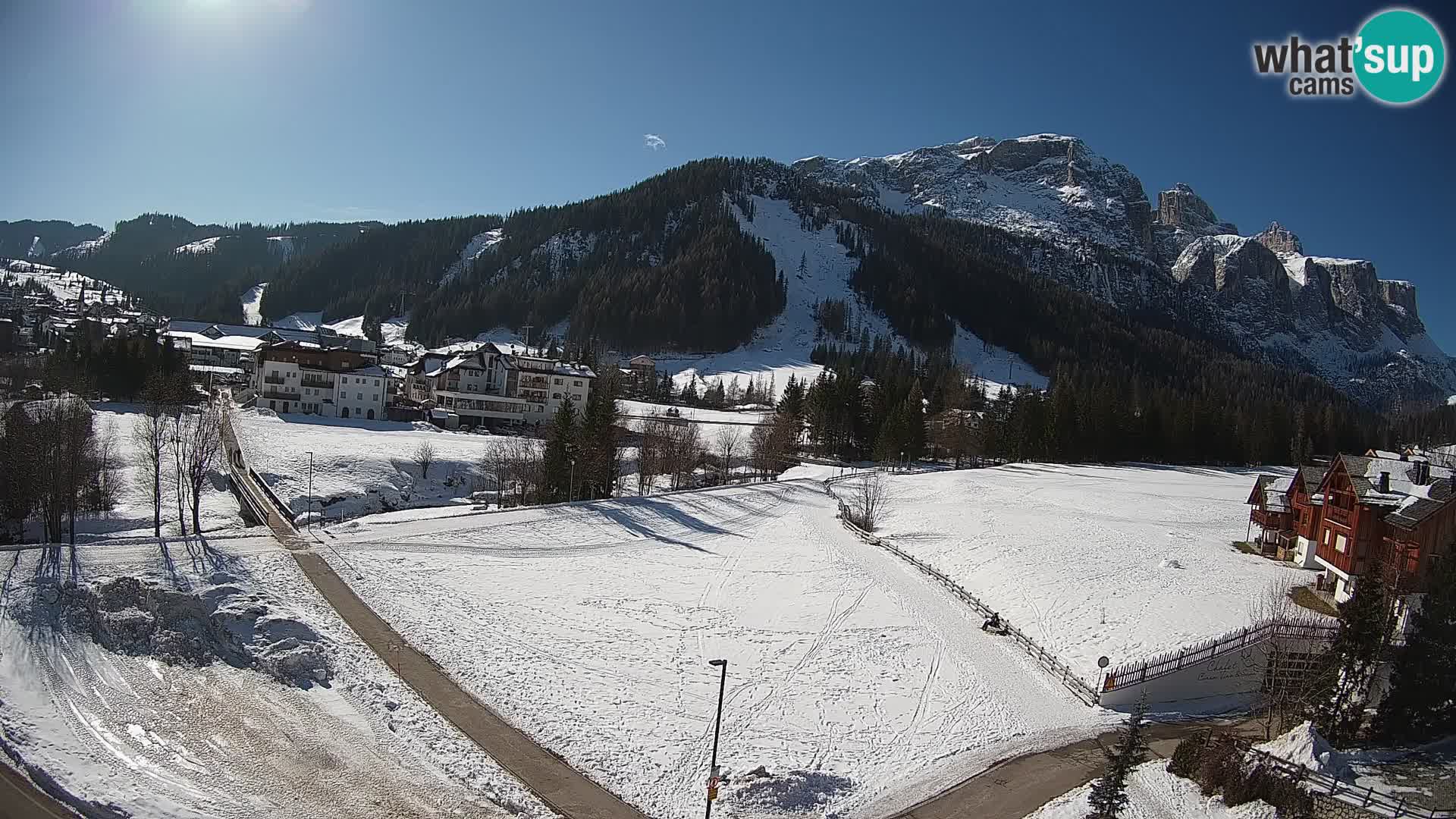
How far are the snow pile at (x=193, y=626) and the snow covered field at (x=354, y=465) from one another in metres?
21.9

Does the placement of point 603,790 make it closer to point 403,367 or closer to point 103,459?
point 103,459

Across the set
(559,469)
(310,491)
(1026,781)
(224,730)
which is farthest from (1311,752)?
(310,491)

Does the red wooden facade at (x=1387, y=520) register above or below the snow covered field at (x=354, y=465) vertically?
above

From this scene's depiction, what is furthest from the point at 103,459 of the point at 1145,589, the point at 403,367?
the point at 403,367

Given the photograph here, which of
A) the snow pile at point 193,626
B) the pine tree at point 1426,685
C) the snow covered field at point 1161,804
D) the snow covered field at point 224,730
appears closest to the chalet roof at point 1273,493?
the pine tree at point 1426,685

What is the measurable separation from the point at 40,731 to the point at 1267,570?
155ft

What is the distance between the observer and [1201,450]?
99562mm

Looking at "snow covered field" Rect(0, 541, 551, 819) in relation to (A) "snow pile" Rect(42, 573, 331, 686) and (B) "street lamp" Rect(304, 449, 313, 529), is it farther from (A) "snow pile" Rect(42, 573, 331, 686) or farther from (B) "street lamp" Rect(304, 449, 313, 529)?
(B) "street lamp" Rect(304, 449, 313, 529)

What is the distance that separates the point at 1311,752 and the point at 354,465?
55.8 metres

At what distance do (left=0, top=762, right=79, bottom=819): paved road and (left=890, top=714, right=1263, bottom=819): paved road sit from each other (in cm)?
1779

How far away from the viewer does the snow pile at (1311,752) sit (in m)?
18.3

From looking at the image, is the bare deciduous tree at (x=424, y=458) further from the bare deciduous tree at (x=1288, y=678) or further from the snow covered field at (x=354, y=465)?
the bare deciduous tree at (x=1288, y=678)

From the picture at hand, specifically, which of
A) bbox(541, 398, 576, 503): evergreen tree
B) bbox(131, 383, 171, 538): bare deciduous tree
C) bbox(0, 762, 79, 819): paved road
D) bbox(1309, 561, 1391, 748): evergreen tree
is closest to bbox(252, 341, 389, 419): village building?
bbox(131, 383, 171, 538): bare deciduous tree

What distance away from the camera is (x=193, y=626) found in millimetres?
23688
